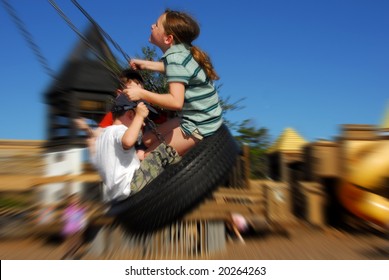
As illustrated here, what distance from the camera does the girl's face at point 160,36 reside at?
2902mm

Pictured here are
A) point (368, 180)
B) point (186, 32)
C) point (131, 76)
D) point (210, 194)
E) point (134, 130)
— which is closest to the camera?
point (134, 130)

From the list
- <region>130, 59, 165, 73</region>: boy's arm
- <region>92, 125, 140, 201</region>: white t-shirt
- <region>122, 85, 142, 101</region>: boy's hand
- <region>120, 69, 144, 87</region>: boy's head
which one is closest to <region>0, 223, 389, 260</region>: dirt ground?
<region>92, 125, 140, 201</region>: white t-shirt

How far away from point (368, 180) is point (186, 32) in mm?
2194

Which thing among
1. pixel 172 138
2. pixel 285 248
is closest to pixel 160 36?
pixel 172 138

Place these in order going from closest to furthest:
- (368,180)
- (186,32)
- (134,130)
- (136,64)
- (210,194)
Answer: (134,130), (210,194), (186,32), (136,64), (368,180)

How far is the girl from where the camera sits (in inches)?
105

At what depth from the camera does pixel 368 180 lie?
3.82 m

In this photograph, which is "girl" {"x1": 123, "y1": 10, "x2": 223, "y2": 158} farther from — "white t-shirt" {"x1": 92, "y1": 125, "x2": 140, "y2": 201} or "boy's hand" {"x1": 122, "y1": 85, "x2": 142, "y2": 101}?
"white t-shirt" {"x1": 92, "y1": 125, "x2": 140, "y2": 201}

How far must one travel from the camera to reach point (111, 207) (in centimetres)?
285

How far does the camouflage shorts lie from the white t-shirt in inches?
1.8

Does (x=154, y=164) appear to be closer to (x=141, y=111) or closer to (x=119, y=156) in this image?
(x=119, y=156)

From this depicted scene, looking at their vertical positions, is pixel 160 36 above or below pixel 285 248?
above
